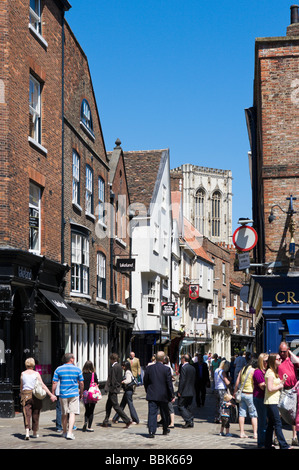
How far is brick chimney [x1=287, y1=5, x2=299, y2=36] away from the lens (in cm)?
2225

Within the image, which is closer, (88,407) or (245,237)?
(88,407)

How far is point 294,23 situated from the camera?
22.7 meters

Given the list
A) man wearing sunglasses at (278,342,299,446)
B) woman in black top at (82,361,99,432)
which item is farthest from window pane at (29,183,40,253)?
man wearing sunglasses at (278,342,299,446)

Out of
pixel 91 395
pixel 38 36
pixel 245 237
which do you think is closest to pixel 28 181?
pixel 38 36

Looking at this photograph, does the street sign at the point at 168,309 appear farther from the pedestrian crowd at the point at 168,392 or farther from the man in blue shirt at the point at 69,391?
the man in blue shirt at the point at 69,391

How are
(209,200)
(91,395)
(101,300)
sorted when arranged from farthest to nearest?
(209,200), (101,300), (91,395)

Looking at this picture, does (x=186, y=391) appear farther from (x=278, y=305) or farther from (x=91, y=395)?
(x=278, y=305)

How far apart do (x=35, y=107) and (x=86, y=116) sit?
23.1ft

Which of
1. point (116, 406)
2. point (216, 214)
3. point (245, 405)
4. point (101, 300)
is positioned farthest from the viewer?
point (216, 214)

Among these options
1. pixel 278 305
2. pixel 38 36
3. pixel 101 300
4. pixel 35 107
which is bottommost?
pixel 278 305

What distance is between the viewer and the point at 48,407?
875 inches
